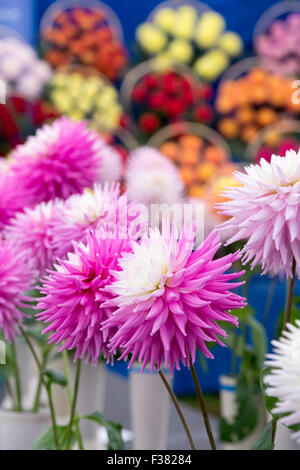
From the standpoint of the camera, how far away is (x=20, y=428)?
0.47 metres

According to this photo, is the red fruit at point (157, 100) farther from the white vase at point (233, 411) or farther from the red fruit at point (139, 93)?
the white vase at point (233, 411)

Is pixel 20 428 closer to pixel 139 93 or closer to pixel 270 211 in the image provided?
pixel 270 211

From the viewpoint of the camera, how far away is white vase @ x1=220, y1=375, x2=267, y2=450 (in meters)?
0.47

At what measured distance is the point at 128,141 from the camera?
165cm

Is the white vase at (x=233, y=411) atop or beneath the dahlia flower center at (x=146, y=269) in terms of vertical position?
beneath

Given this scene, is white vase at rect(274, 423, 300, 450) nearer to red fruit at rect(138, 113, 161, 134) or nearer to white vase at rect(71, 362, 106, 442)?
white vase at rect(71, 362, 106, 442)

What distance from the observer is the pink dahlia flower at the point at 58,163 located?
15.4 inches

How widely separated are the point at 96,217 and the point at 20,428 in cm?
22

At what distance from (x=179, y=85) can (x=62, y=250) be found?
5.13ft

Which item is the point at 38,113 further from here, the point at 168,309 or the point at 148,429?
the point at 168,309

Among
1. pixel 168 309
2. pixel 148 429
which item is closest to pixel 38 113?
pixel 148 429

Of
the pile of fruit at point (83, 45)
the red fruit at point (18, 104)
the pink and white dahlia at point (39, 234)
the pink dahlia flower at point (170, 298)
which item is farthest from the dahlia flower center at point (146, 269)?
the pile of fruit at point (83, 45)

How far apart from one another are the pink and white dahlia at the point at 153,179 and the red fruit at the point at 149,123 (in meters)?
1.26

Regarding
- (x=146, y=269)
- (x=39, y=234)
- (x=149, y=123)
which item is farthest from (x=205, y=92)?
(x=146, y=269)
